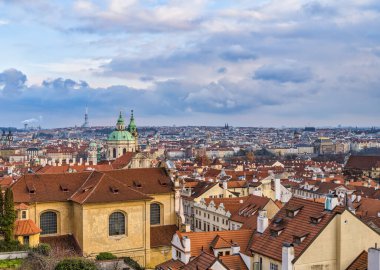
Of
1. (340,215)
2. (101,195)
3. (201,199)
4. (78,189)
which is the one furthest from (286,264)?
(201,199)

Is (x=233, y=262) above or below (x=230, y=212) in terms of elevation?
A: above

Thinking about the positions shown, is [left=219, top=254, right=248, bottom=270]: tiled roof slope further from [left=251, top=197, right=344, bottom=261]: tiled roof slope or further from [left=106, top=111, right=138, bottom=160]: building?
[left=106, top=111, right=138, bottom=160]: building

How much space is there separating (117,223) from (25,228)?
28.0ft

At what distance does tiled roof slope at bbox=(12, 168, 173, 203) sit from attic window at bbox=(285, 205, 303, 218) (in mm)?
20611

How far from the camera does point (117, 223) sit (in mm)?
53500

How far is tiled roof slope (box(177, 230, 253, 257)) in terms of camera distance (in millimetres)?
Result: 39469

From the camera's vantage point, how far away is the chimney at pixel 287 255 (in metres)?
30.5

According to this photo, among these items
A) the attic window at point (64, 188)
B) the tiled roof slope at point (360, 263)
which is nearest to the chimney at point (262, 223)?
the tiled roof slope at point (360, 263)

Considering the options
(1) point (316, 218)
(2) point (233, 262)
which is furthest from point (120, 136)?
(1) point (316, 218)

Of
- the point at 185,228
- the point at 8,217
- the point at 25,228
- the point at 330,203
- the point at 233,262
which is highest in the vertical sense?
the point at 330,203

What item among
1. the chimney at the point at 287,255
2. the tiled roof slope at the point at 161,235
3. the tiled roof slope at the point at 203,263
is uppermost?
the chimney at the point at 287,255

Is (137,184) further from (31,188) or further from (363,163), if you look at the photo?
(363,163)

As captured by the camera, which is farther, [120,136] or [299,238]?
[120,136]

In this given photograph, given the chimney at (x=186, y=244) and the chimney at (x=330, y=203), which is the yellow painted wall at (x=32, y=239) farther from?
the chimney at (x=330, y=203)
